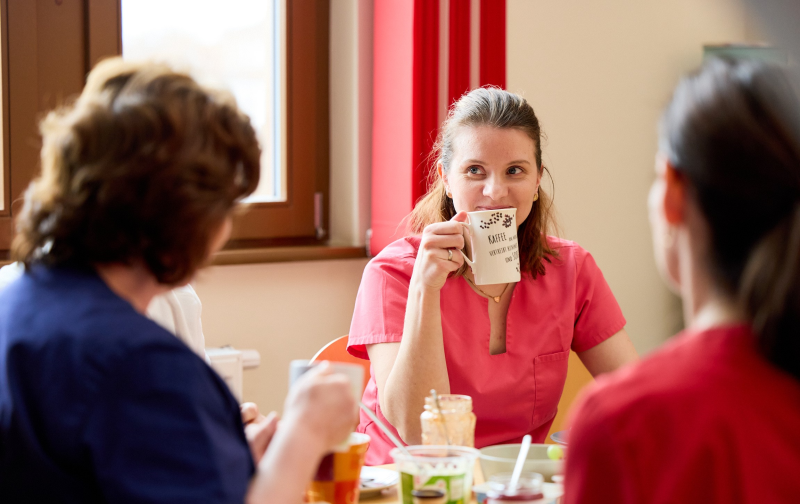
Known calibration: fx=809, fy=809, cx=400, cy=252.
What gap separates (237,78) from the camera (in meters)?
2.44

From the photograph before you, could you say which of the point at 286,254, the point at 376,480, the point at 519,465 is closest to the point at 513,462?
the point at 519,465

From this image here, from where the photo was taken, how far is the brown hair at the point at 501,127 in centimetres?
164

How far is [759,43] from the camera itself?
3.20m

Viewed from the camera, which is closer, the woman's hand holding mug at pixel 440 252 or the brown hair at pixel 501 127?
the woman's hand holding mug at pixel 440 252

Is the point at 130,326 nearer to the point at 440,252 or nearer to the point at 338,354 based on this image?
the point at 440,252

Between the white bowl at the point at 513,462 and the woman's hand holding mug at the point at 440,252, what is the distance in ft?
1.39

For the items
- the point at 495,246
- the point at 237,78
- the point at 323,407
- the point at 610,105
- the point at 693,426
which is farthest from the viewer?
the point at 610,105

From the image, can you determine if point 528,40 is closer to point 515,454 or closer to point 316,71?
point 316,71

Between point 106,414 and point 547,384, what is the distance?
1079mm

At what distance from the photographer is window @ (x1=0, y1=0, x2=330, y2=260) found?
2.12 meters

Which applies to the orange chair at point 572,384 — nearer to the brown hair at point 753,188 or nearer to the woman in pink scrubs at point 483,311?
the woman in pink scrubs at point 483,311

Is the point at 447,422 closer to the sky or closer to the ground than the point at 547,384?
closer to the sky

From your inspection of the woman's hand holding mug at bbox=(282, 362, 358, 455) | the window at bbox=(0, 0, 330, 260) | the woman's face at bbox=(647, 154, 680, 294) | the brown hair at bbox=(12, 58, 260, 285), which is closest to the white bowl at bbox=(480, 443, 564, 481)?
the woman's hand holding mug at bbox=(282, 362, 358, 455)

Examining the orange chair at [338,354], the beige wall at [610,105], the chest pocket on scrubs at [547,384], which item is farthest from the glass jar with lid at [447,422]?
the beige wall at [610,105]
